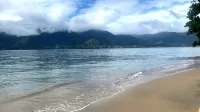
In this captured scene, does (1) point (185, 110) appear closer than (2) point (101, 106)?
Yes

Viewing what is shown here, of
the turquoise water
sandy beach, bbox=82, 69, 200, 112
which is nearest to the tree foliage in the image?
the turquoise water

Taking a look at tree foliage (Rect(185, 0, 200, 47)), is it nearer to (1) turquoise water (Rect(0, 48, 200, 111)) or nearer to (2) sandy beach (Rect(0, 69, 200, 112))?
(1) turquoise water (Rect(0, 48, 200, 111))

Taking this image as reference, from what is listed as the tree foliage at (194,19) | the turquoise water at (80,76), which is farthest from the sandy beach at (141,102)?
the tree foliage at (194,19)

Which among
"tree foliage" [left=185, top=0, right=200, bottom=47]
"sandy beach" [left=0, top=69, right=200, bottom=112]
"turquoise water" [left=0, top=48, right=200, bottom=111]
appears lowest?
"turquoise water" [left=0, top=48, right=200, bottom=111]

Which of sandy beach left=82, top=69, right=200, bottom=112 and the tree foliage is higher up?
the tree foliage

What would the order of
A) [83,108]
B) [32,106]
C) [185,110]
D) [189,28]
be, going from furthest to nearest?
[189,28]
[32,106]
[83,108]
[185,110]

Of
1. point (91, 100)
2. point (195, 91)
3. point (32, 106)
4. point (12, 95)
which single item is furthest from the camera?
point (12, 95)

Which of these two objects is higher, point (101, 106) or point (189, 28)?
point (189, 28)

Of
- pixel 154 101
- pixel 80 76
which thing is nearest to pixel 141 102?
pixel 154 101

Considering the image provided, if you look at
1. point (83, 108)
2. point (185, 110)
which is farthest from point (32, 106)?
point (185, 110)

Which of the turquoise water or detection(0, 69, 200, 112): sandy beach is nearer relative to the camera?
detection(0, 69, 200, 112): sandy beach

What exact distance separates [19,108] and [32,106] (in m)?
0.74

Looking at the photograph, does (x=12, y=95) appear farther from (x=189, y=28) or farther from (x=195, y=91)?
(x=189, y=28)

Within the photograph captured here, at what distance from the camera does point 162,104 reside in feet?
47.8
